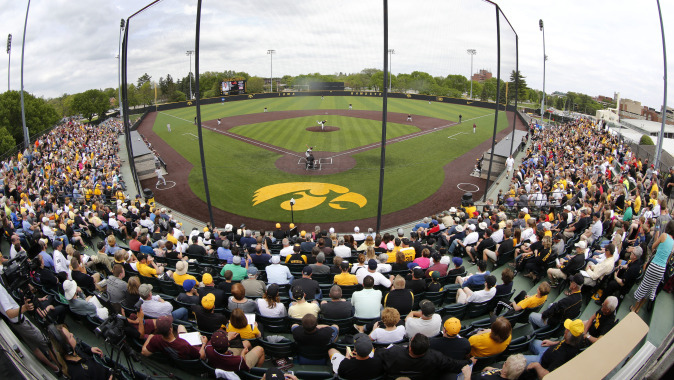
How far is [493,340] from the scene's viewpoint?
5254 millimetres

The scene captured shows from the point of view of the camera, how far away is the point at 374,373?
4.69 metres

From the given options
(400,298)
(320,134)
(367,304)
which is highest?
(320,134)

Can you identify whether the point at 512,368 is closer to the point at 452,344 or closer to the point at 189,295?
the point at 452,344

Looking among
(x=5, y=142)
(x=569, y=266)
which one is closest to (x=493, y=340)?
(x=569, y=266)

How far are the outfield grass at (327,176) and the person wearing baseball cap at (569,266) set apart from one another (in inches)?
453

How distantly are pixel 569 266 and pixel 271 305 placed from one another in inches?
259

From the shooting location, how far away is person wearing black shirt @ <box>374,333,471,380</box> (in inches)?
180

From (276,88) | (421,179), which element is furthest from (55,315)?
(276,88)

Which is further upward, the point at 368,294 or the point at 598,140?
the point at 598,140

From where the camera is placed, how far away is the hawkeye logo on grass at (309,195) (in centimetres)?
2097

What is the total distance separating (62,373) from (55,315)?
1438mm

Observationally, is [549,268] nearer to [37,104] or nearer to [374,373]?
[374,373]

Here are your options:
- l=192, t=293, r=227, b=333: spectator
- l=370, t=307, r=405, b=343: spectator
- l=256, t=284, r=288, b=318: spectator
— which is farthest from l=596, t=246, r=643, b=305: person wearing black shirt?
l=192, t=293, r=227, b=333: spectator

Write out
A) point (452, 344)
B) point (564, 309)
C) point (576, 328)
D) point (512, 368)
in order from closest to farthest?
point (512, 368) → point (576, 328) → point (452, 344) → point (564, 309)
